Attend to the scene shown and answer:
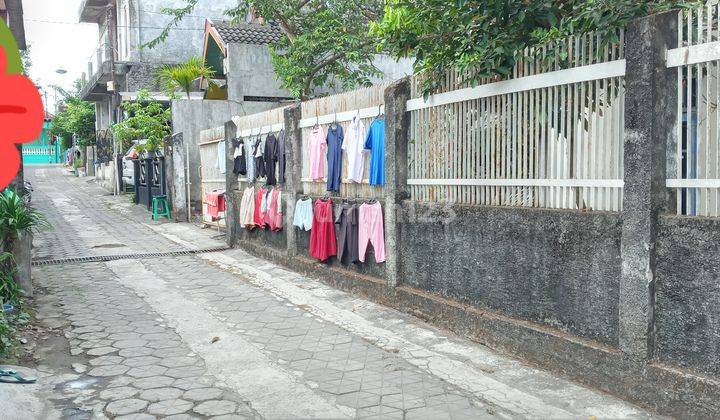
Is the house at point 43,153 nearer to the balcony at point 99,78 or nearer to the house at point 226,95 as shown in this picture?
the balcony at point 99,78

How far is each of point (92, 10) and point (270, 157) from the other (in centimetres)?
2370

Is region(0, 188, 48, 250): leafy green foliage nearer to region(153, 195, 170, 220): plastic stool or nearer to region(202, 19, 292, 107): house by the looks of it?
region(153, 195, 170, 220): plastic stool

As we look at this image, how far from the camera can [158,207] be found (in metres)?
18.0

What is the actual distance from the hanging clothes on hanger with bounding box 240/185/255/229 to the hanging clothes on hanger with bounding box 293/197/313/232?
2.08 meters

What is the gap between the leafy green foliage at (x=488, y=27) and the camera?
4797 millimetres

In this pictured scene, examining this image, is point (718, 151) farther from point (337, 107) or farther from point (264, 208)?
point (264, 208)

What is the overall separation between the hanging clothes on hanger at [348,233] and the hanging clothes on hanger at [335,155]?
1.63 feet

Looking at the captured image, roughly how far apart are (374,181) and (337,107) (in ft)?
4.98

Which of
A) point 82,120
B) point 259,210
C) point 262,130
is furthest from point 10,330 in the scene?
point 82,120

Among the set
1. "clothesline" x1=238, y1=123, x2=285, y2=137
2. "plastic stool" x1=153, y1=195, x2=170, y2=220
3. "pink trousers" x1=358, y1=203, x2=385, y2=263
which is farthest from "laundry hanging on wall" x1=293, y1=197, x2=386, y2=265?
"plastic stool" x1=153, y1=195, x2=170, y2=220

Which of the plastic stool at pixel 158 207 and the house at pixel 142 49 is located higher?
the house at pixel 142 49

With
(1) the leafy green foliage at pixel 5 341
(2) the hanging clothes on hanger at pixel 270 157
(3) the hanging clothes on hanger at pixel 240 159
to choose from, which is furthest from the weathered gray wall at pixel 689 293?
(3) the hanging clothes on hanger at pixel 240 159

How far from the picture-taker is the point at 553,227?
529 centimetres

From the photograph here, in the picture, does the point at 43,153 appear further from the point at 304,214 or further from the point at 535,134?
the point at 535,134
